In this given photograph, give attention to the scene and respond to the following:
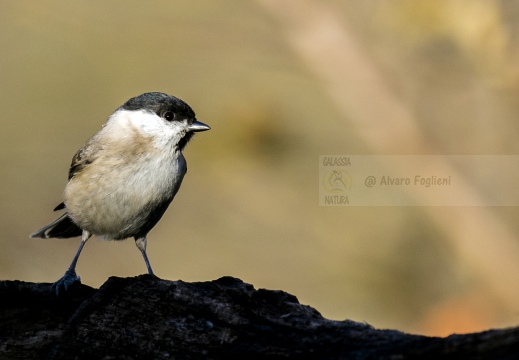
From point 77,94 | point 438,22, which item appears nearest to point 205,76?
point 77,94

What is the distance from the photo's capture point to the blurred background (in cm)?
464

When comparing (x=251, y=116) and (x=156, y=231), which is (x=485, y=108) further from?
(x=156, y=231)

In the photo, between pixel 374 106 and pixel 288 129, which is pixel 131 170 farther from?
pixel 288 129

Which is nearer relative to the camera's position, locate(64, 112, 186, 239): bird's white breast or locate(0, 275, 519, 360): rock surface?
locate(0, 275, 519, 360): rock surface

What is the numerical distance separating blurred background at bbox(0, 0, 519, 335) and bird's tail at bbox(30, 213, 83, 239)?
3.70ft

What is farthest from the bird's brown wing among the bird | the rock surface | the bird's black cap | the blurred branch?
the blurred branch

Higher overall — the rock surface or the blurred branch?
the blurred branch

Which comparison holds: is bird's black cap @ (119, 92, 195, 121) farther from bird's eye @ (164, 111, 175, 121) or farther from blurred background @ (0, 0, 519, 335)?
blurred background @ (0, 0, 519, 335)

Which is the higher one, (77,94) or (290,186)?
(77,94)

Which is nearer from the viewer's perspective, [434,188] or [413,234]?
[434,188]

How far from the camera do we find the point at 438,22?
4.60 metres

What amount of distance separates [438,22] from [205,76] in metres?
2.24

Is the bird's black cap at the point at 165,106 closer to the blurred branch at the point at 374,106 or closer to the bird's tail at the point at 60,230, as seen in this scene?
the bird's tail at the point at 60,230

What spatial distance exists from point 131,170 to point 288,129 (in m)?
2.79
